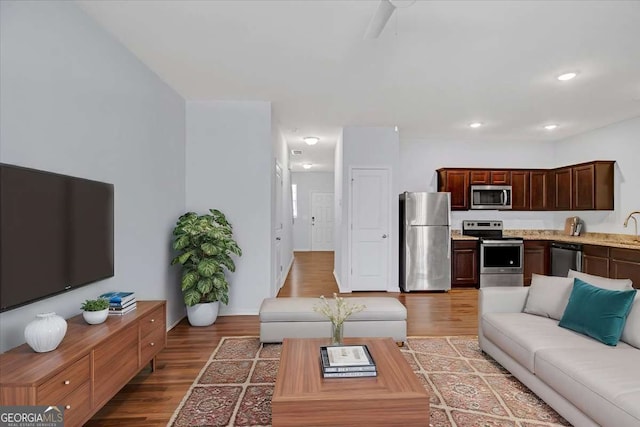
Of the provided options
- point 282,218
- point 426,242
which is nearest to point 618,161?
point 426,242

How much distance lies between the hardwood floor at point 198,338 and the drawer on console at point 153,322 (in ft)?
1.34

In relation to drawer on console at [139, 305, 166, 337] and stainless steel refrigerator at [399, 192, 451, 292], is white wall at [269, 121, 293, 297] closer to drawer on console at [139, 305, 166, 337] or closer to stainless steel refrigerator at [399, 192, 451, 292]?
drawer on console at [139, 305, 166, 337]

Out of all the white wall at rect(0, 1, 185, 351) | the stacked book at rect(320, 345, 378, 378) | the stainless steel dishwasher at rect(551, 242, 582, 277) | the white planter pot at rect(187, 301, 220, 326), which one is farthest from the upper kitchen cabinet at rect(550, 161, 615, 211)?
the white wall at rect(0, 1, 185, 351)

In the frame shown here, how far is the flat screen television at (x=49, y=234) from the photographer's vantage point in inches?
69.0

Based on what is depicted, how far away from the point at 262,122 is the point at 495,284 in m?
4.64

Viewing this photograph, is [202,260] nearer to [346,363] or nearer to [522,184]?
[346,363]

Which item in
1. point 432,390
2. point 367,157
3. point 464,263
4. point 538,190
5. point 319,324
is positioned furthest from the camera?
point 538,190

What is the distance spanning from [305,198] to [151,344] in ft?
30.4

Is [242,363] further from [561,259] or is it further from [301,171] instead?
[301,171]

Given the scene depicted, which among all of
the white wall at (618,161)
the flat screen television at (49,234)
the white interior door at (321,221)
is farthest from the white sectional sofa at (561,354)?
the white interior door at (321,221)

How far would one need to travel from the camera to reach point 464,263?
606cm

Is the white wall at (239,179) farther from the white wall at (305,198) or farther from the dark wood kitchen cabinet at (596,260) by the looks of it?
the white wall at (305,198)

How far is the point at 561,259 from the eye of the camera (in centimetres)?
573

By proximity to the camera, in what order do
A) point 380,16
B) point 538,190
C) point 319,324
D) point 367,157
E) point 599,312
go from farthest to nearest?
1. point 538,190
2. point 367,157
3. point 319,324
4. point 599,312
5. point 380,16
